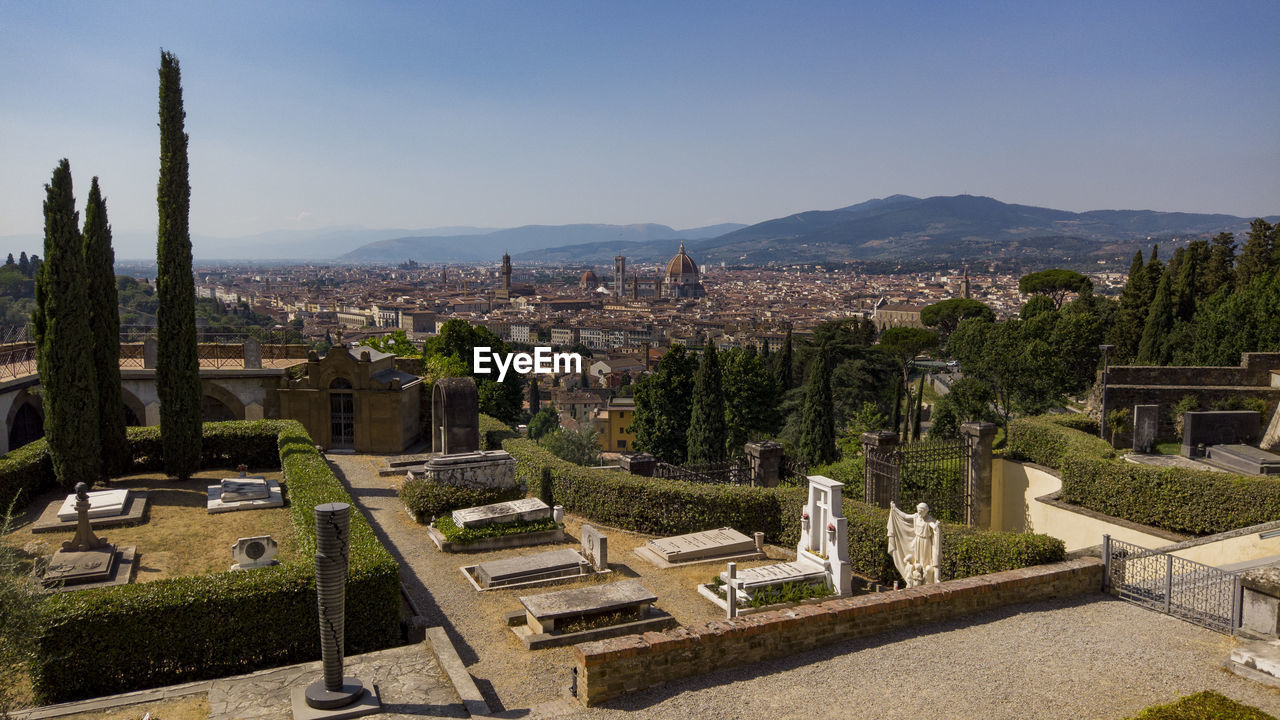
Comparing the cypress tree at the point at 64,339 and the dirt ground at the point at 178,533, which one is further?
the cypress tree at the point at 64,339

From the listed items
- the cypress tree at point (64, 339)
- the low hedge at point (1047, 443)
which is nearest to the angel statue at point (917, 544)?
the low hedge at point (1047, 443)

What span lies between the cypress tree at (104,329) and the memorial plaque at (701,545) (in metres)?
9.75

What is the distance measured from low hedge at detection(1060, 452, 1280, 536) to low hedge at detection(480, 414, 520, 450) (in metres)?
10.8

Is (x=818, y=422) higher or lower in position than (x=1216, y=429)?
lower

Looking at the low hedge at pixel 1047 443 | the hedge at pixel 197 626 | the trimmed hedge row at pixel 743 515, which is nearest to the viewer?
the hedge at pixel 197 626

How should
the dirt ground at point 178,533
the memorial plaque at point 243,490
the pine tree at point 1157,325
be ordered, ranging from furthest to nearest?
the pine tree at point 1157,325, the memorial plaque at point 243,490, the dirt ground at point 178,533

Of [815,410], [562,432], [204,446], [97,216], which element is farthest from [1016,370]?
[97,216]

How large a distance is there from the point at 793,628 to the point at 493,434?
11.9m

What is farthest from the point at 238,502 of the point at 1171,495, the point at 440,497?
the point at 1171,495

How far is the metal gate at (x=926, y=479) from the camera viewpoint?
12422mm

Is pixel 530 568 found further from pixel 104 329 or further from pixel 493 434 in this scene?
pixel 104 329

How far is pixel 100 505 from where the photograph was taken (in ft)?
38.5

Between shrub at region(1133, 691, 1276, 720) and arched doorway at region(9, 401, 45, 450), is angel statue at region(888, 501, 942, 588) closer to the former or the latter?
shrub at region(1133, 691, 1276, 720)

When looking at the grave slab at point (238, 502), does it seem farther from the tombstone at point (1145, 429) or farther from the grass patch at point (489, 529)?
the tombstone at point (1145, 429)
